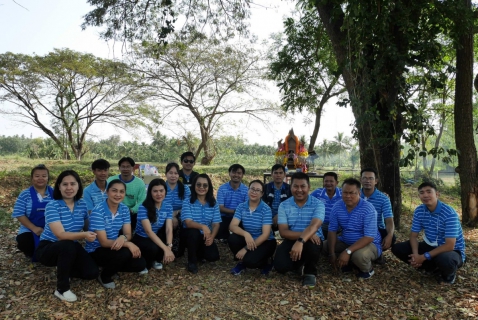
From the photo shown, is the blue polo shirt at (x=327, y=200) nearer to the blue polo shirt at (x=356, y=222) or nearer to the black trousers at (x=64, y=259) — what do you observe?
the blue polo shirt at (x=356, y=222)

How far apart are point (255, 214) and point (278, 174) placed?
102 centimetres

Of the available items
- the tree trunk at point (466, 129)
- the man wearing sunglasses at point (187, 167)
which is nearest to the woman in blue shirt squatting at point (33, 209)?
the man wearing sunglasses at point (187, 167)

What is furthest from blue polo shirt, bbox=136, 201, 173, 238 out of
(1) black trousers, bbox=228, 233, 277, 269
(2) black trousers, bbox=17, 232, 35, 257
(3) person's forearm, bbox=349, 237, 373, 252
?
(3) person's forearm, bbox=349, 237, 373, 252

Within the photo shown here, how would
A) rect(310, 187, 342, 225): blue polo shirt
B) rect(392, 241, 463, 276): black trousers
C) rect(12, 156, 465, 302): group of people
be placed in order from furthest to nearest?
rect(310, 187, 342, 225): blue polo shirt, rect(392, 241, 463, 276): black trousers, rect(12, 156, 465, 302): group of people

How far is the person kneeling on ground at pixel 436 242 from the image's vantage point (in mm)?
3711

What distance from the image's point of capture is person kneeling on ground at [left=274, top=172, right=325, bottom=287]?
12.3 feet

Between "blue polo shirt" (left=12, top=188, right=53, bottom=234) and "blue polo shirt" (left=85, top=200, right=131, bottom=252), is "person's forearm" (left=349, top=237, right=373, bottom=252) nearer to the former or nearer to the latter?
"blue polo shirt" (left=85, top=200, right=131, bottom=252)

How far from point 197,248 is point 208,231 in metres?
0.24

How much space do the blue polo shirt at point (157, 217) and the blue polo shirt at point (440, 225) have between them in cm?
267

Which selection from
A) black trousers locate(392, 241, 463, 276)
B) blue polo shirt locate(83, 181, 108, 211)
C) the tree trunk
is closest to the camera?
black trousers locate(392, 241, 463, 276)

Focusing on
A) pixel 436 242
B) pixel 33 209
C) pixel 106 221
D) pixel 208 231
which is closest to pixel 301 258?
pixel 208 231

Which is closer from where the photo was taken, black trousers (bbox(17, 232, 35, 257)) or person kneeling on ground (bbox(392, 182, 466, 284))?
person kneeling on ground (bbox(392, 182, 466, 284))

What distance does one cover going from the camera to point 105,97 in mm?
18469

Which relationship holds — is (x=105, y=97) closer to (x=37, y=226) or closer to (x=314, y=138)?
(x=314, y=138)
